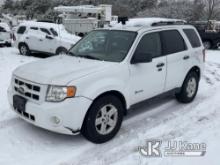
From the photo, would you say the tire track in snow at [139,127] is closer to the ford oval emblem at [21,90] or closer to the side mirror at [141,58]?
the side mirror at [141,58]

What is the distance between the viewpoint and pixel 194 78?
6609 millimetres

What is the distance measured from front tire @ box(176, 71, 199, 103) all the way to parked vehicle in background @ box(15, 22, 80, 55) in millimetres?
7849

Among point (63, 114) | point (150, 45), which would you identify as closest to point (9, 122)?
point (63, 114)

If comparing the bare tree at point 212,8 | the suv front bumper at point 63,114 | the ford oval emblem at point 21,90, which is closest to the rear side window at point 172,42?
the suv front bumper at point 63,114

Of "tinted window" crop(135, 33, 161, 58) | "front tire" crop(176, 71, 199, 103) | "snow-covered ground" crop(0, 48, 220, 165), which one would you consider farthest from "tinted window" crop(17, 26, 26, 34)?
"tinted window" crop(135, 33, 161, 58)

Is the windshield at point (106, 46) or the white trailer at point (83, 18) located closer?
the windshield at point (106, 46)

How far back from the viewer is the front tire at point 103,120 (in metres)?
4.29

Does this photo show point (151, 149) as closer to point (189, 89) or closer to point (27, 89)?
point (27, 89)

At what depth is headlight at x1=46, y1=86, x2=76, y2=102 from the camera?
409cm

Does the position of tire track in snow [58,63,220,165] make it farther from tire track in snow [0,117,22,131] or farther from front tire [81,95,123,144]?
tire track in snow [0,117,22,131]

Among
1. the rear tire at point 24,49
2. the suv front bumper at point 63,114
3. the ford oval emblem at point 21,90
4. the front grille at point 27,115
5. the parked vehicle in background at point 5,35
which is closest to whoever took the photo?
the suv front bumper at point 63,114

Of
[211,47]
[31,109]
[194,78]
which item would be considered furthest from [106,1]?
[31,109]

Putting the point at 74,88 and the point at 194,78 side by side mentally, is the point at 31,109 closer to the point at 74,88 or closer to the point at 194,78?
the point at 74,88

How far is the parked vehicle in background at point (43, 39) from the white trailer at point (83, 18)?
9.01 m
